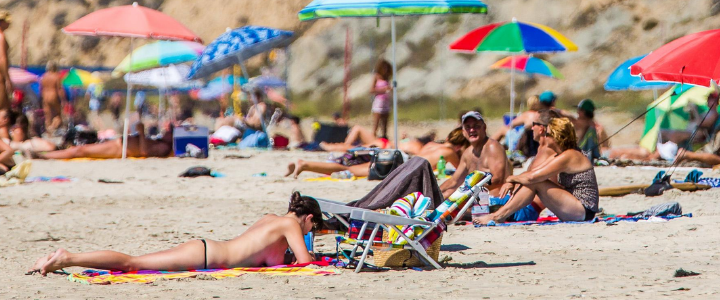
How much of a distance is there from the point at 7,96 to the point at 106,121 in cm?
1825

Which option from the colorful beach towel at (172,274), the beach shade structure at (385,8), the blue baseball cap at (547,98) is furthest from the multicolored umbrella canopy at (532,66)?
the colorful beach towel at (172,274)

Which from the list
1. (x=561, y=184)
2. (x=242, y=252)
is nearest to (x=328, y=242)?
(x=242, y=252)

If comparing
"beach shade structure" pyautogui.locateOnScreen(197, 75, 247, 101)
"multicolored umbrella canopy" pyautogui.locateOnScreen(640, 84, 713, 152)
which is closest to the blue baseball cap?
"multicolored umbrella canopy" pyautogui.locateOnScreen(640, 84, 713, 152)

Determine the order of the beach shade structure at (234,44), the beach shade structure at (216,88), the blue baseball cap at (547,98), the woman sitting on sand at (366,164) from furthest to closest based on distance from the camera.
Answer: the beach shade structure at (216,88), the beach shade structure at (234,44), the blue baseball cap at (547,98), the woman sitting on sand at (366,164)

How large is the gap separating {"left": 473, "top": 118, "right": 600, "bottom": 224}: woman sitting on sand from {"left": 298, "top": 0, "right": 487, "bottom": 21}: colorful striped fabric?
2.56 m

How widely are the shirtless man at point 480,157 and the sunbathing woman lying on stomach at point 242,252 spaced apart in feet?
7.20

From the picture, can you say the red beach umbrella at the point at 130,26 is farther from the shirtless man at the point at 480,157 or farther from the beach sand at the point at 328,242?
the shirtless man at the point at 480,157

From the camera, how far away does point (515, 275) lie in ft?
15.6

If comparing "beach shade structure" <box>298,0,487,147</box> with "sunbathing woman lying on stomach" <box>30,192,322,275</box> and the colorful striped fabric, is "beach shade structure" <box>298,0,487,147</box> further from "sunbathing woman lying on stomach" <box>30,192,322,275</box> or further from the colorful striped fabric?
"sunbathing woman lying on stomach" <box>30,192,322,275</box>

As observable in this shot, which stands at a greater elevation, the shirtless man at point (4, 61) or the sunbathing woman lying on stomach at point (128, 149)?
the shirtless man at point (4, 61)

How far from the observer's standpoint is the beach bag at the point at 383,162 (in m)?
9.35

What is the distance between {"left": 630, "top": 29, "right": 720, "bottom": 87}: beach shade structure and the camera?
6578 millimetres

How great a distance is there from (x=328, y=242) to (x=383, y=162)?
316 centimetres

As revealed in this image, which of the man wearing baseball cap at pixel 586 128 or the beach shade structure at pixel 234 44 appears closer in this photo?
the man wearing baseball cap at pixel 586 128
